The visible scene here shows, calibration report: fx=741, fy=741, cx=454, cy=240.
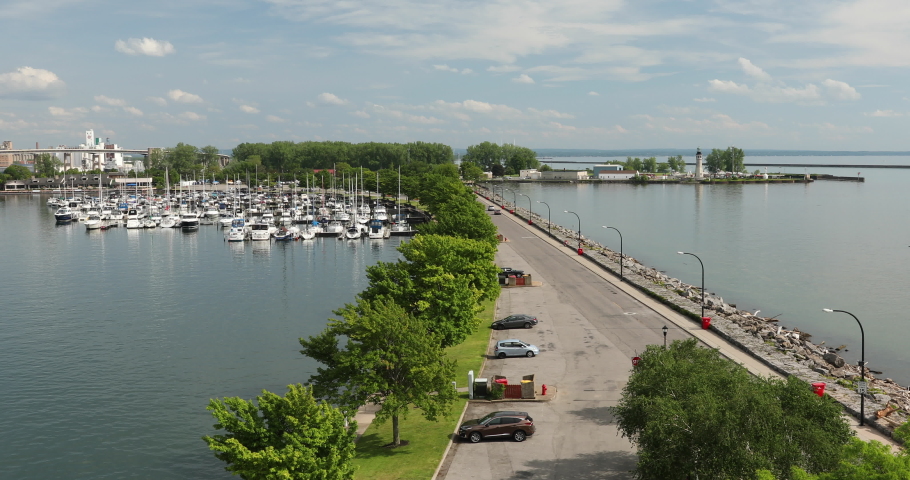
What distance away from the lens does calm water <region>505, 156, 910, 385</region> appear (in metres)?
59.5

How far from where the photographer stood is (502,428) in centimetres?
2981

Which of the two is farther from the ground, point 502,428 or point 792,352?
point 502,428

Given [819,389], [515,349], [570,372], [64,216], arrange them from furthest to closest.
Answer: [64,216], [515,349], [570,372], [819,389]

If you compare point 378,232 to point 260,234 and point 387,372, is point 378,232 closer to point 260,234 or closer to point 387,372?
point 260,234

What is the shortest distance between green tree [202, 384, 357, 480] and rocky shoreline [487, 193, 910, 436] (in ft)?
73.7

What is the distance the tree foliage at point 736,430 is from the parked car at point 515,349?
17.8 m

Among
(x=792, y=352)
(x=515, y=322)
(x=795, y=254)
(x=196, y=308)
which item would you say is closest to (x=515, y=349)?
(x=515, y=322)

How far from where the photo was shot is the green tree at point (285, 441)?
2067 cm

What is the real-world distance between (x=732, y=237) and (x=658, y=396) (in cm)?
9639

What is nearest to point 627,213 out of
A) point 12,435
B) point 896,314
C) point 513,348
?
point 896,314

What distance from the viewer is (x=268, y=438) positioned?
21.7 m

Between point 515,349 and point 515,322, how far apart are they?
6020 millimetres

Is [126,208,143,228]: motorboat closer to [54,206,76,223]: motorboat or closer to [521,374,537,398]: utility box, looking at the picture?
[54,206,76,223]: motorboat

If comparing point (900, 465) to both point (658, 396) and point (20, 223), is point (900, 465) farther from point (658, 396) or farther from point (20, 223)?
point (20, 223)
